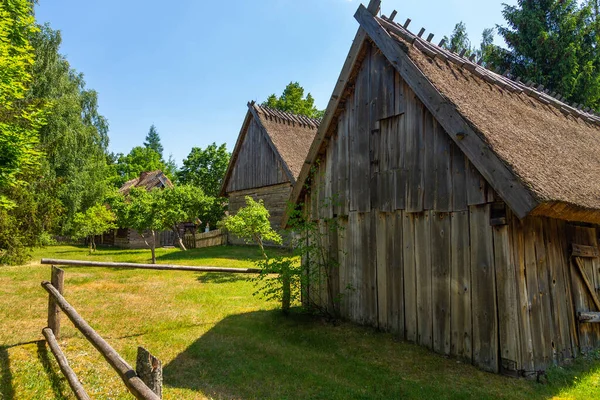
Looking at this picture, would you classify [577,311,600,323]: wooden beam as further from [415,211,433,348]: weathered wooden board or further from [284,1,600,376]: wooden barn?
[415,211,433,348]: weathered wooden board

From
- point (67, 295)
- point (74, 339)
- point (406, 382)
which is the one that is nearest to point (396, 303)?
point (406, 382)

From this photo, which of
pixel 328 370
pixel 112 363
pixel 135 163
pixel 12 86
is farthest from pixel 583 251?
pixel 135 163

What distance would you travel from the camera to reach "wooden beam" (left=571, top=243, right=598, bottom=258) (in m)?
5.74

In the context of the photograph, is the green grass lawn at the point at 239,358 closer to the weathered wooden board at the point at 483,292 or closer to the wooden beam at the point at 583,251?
the weathered wooden board at the point at 483,292

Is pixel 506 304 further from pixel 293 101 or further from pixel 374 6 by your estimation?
pixel 293 101

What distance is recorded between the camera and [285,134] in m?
20.2

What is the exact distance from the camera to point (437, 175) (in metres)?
5.74

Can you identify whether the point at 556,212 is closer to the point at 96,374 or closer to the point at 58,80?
the point at 96,374

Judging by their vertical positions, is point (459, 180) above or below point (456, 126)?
below

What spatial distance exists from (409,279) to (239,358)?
306 centimetres

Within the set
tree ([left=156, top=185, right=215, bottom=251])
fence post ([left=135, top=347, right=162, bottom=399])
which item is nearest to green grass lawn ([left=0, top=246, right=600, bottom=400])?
fence post ([left=135, top=347, right=162, bottom=399])

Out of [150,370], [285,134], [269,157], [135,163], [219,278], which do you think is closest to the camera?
[150,370]

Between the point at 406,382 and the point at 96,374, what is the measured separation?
4.29m

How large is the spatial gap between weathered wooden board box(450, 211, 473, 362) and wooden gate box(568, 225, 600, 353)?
1.86 m
